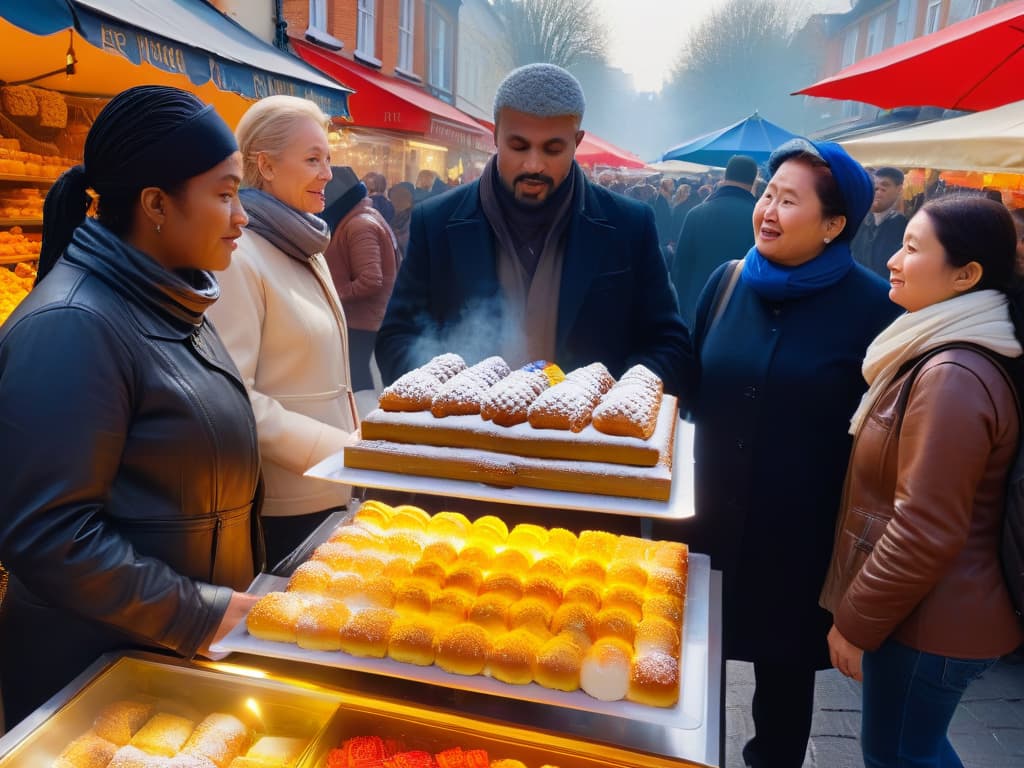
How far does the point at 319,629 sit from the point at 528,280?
4.29ft

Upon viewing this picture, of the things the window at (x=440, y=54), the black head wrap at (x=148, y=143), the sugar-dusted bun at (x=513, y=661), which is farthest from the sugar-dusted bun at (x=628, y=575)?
the window at (x=440, y=54)

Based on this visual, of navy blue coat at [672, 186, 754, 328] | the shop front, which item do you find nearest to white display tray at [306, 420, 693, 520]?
navy blue coat at [672, 186, 754, 328]

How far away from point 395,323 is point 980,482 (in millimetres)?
1893

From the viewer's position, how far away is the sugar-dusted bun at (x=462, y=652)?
5.09ft

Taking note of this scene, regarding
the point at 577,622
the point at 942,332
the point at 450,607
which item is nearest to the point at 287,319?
the point at 450,607

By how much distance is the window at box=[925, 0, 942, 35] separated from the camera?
72.1ft

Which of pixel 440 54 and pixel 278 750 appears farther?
pixel 440 54

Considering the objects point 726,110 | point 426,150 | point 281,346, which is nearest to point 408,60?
point 426,150

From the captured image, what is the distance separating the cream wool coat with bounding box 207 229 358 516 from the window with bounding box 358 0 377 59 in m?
13.9

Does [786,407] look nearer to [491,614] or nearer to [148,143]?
[491,614]

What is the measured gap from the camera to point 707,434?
2.63 m

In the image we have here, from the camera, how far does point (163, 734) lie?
160 centimetres

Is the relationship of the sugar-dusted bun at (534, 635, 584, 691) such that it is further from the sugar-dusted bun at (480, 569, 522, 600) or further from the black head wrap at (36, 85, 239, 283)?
the black head wrap at (36, 85, 239, 283)

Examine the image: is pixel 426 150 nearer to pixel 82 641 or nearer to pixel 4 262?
pixel 4 262
